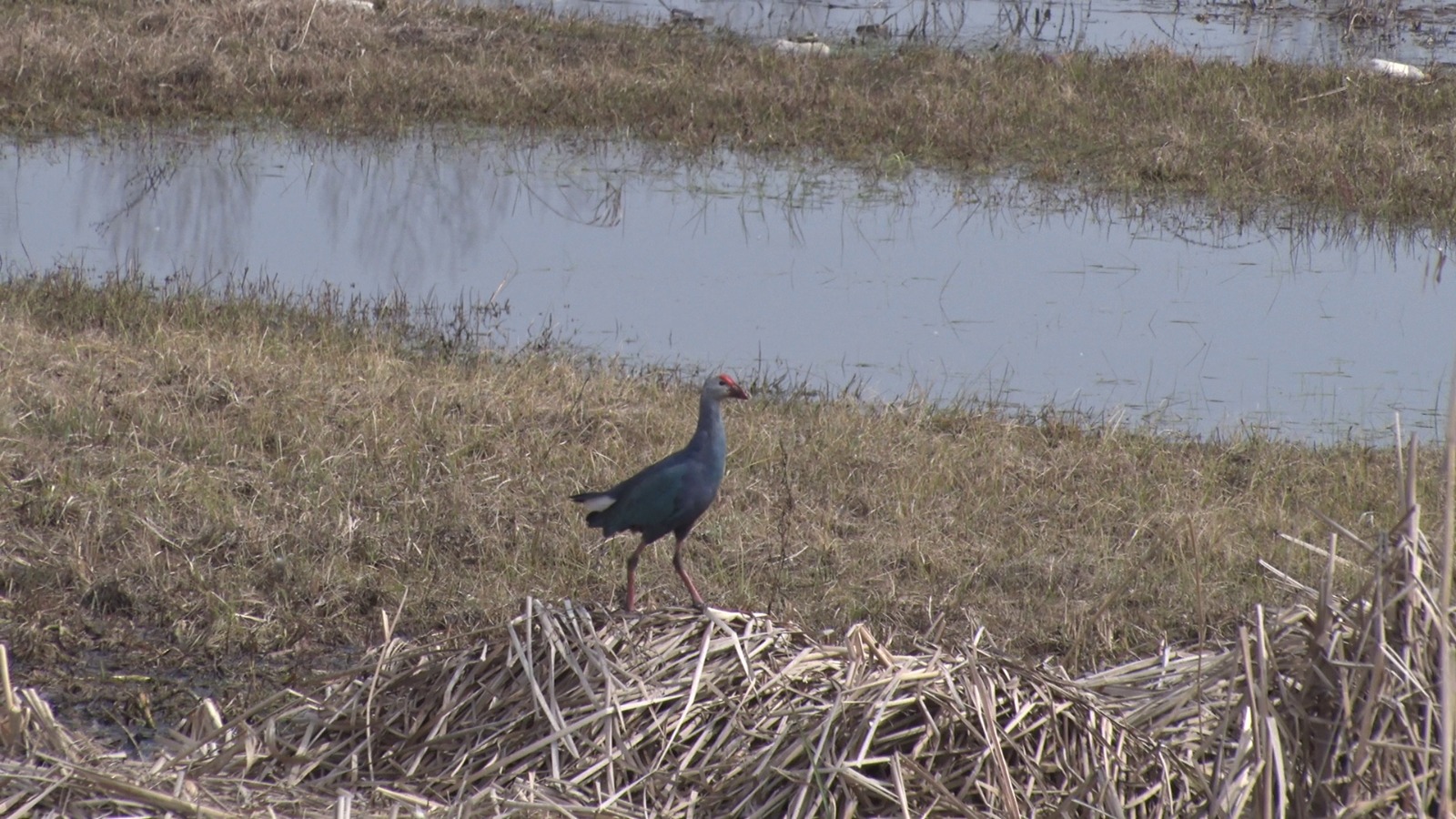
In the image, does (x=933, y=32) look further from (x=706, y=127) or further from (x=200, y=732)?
(x=200, y=732)

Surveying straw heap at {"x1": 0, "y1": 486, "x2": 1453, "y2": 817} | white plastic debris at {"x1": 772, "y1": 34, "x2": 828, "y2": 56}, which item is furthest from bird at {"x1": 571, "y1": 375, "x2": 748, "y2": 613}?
white plastic debris at {"x1": 772, "y1": 34, "x2": 828, "y2": 56}

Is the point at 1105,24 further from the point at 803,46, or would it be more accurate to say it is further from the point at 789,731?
the point at 789,731

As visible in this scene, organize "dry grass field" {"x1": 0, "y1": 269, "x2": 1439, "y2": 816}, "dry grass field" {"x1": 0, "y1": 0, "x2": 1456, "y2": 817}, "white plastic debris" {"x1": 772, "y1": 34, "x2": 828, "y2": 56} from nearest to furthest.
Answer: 1. "dry grass field" {"x1": 0, "y1": 0, "x2": 1456, "y2": 817}
2. "dry grass field" {"x1": 0, "y1": 269, "x2": 1439, "y2": 816}
3. "white plastic debris" {"x1": 772, "y1": 34, "x2": 828, "y2": 56}

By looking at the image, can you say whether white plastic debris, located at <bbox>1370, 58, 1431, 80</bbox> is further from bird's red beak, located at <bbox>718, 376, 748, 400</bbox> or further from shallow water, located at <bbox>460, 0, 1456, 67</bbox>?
bird's red beak, located at <bbox>718, 376, 748, 400</bbox>

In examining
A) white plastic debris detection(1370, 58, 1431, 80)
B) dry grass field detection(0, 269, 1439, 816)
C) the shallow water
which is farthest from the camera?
the shallow water

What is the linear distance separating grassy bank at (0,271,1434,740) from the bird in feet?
1.99

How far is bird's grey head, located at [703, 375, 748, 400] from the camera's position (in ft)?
14.9

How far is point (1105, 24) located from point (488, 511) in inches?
585

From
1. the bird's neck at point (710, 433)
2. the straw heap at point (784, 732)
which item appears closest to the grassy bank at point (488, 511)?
the bird's neck at point (710, 433)

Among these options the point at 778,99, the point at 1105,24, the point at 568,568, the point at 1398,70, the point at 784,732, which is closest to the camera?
the point at 784,732

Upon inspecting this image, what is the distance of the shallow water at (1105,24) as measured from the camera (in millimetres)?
16781

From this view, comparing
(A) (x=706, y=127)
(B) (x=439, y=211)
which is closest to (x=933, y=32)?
(A) (x=706, y=127)

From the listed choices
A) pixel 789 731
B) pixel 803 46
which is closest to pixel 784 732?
pixel 789 731

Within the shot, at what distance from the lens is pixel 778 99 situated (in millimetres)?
13250
